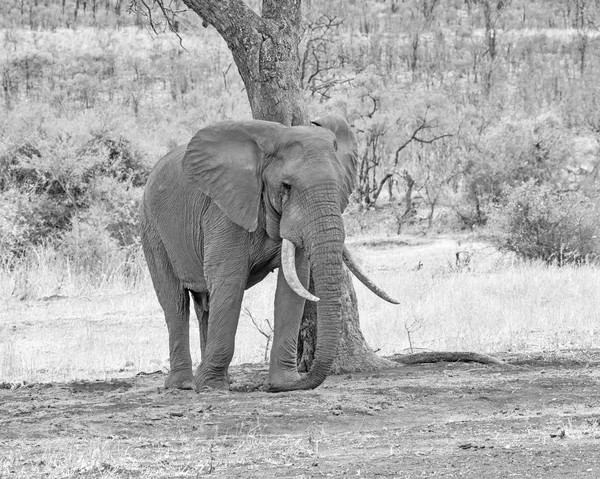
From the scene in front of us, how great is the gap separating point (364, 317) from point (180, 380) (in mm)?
4337

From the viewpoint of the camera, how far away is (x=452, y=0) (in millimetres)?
75875

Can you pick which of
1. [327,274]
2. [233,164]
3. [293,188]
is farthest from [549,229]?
[327,274]

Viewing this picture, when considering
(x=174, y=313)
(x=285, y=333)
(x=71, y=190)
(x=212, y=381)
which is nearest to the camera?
A: (x=212, y=381)

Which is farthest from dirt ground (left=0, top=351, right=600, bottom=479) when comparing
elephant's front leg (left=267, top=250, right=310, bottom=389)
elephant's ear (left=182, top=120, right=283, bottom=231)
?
elephant's ear (left=182, top=120, right=283, bottom=231)

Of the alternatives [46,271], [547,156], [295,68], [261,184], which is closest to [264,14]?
[295,68]

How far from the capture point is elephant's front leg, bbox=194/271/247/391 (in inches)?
283

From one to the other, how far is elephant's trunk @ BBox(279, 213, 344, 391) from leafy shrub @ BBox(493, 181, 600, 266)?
1121 centimetres

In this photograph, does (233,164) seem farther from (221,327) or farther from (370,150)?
(370,150)

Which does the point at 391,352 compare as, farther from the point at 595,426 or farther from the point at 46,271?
the point at 46,271

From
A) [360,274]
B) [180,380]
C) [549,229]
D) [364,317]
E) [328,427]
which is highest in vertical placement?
[360,274]

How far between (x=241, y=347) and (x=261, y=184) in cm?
391

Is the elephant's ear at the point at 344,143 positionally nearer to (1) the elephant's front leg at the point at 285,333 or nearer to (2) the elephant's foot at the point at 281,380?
(1) the elephant's front leg at the point at 285,333

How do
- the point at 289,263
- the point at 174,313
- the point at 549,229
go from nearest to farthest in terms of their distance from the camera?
the point at 289,263 < the point at 174,313 < the point at 549,229

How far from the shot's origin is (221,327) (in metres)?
7.25
